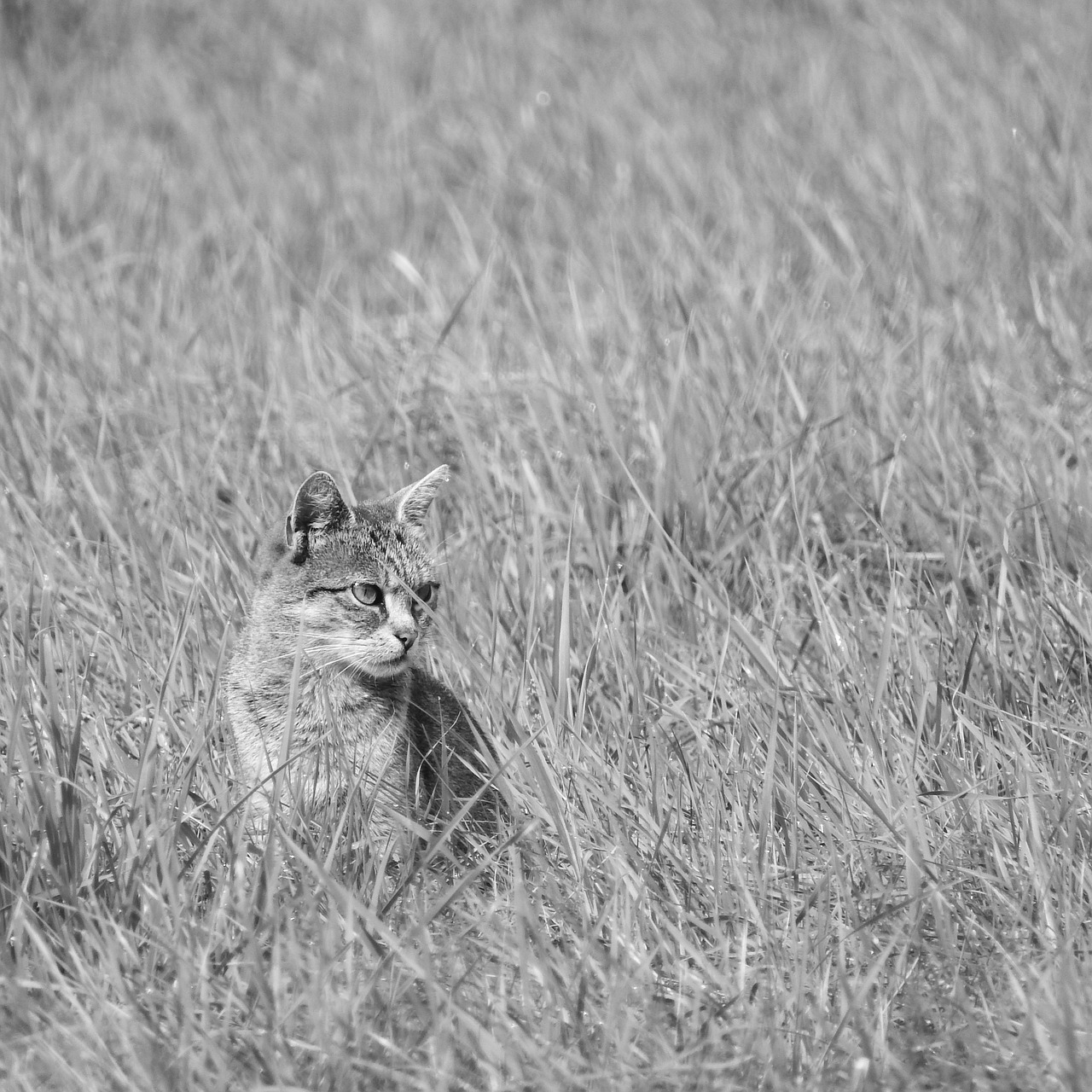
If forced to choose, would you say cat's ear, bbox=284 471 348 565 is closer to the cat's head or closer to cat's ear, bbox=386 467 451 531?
the cat's head

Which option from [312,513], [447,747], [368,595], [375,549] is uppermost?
[312,513]

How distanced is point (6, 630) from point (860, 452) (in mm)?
2680

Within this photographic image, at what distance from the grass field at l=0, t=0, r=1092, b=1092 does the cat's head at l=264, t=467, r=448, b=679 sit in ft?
0.56

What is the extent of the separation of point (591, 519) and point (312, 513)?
1114mm

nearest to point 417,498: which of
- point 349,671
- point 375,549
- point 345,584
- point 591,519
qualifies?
point 375,549

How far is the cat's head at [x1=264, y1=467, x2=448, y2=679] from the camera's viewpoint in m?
3.61

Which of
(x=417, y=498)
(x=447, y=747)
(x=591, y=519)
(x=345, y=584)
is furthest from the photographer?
(x=591, y=519)

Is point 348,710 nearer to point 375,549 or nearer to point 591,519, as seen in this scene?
point 375,549

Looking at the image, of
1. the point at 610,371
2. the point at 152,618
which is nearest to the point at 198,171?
the point at 610,371

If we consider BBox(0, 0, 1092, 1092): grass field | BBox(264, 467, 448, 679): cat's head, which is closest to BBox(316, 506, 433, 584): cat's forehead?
BBox(264, 467, 448, 679): cat's head

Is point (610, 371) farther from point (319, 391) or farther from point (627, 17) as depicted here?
point (627, 17)

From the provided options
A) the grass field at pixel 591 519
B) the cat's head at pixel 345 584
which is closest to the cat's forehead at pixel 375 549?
the cat's head at pixel 345 584

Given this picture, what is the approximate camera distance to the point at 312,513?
12.1ft

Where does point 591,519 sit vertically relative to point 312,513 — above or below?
below
